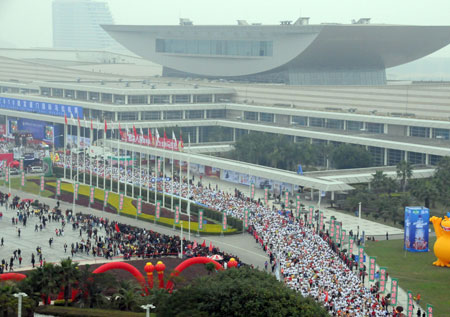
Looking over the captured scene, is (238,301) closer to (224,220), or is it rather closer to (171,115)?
(224,220)

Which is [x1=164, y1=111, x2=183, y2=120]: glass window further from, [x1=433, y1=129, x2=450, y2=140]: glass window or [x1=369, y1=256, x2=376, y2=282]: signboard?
[x1=369, y1=256, x2=376, y2=282]: signboard

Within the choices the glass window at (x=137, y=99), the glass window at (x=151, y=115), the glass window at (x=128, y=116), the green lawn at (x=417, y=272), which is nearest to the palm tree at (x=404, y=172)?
the green lawn at (x=417, y=272)

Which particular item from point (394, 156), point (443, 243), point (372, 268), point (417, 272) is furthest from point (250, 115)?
point (372, 268)

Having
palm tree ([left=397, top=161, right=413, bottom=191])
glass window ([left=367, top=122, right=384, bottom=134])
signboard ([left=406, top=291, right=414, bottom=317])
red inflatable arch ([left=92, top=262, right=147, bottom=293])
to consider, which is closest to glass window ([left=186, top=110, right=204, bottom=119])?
glass window ([left=367, top=122, right=384, bottom=134])

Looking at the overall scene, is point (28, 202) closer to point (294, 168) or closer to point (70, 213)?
point (70, 213)

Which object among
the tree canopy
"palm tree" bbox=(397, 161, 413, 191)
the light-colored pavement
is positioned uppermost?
the tree canopy

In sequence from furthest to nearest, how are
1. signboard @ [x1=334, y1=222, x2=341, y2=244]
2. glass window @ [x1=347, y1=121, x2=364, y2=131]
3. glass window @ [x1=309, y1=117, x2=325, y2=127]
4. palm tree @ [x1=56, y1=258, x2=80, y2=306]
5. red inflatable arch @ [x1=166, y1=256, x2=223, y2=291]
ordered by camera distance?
1. glass window @ [x1=309, y1=117, x2=325, y2=127]
2. glass window @ [x1=347, y1=121, x2=364, y2=131]
3. signboard @ [x1=334, y1=222, x2=341, y2=244]
4. red inflatable arch @ [x1=166, y1=256, x2=223, y2=291]
5. palm tree @ [x1=56, y1=258, x2=80, y2=306]
